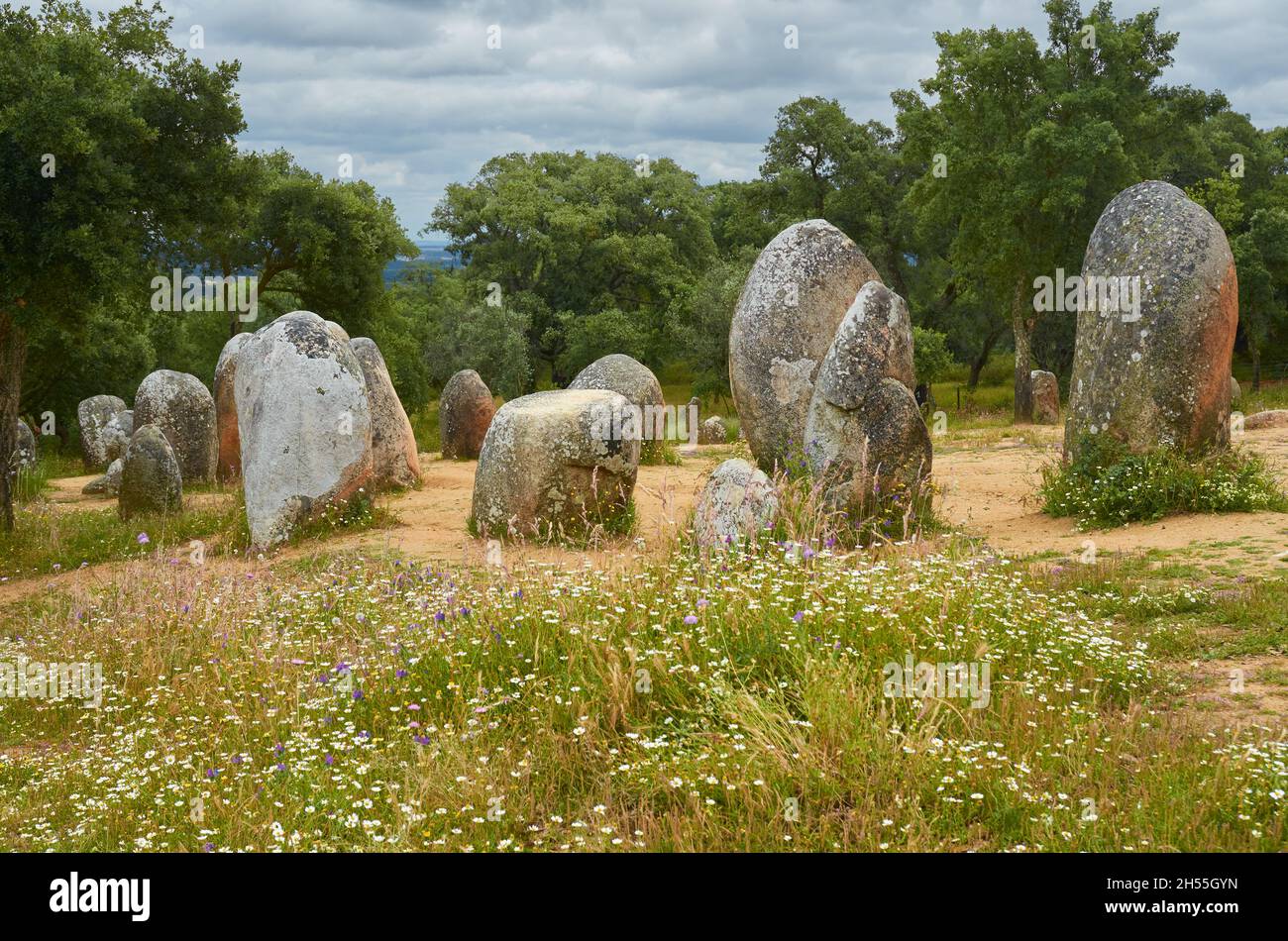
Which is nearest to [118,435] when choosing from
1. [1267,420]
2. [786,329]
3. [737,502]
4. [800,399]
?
[786,329]

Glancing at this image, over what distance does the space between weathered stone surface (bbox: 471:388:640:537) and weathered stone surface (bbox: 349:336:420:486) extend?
487cm

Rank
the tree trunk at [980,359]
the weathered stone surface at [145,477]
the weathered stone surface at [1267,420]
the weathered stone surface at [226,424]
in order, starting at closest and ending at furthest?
the weathered stone surface at [145,477], the weathered stone surface at [226,424], the weathered stone surface at [1267,420], the tree trunk at [980,359]

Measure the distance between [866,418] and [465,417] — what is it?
12692 mm

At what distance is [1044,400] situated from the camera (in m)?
28.5

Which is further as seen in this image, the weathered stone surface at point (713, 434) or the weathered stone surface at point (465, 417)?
the weathered stone surface at point (713, 434)

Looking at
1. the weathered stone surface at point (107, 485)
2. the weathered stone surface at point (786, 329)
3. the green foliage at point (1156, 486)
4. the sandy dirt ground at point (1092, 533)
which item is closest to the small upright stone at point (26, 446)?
the weathered stone surface at point (107, 485)

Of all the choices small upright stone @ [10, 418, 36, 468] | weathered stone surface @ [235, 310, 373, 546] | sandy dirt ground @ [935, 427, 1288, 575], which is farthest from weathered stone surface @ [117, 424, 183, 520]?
sandy dirt ground @ [935, 427, 1288, 575]

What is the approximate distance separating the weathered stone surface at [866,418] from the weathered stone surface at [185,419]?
1328 centimetres

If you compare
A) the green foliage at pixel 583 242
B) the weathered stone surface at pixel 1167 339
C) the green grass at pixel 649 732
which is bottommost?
the green grass at pixel 649 732

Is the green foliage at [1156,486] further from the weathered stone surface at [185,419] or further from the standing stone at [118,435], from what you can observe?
the standing stone at [118,435]

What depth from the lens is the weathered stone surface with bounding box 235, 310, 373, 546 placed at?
13766 mm

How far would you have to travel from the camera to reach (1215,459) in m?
12.1

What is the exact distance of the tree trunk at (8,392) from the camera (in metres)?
14.7

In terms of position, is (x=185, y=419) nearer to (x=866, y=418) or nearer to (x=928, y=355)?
(x=866, y=418)
